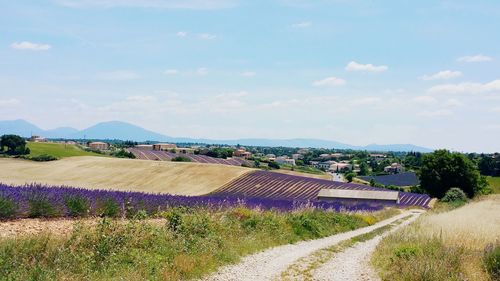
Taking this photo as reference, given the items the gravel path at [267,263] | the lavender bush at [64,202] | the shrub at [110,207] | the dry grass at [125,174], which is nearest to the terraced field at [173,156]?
the dry grass at [125,174]

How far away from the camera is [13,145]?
12031cm

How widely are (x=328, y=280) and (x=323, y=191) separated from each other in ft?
202

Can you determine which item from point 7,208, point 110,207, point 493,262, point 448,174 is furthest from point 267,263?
point 448,174

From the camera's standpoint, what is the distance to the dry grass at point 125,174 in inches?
2886

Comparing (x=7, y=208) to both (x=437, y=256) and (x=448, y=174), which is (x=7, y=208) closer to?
(x=437, y=256)

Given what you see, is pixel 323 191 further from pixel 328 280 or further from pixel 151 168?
pixel 328 280

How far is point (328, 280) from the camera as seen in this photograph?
48.8 feet

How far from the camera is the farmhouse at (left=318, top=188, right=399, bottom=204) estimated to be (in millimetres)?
74000

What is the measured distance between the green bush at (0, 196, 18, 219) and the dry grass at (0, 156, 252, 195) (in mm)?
51181

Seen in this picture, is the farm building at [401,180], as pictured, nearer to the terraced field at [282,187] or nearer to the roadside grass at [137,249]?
the terraced field at [282,187]

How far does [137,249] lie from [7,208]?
5.46 m

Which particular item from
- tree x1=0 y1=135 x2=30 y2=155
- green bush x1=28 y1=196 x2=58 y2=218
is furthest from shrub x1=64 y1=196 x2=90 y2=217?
tree x1=0 y1=135 x2=30 y2=155

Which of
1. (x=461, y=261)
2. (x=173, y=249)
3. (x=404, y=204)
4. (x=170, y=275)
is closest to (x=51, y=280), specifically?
(x=170, y=275)

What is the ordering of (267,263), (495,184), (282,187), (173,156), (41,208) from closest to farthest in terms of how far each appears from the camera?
(267,263)
(41,208)
(282,187)
(495,184)
(173,156)
